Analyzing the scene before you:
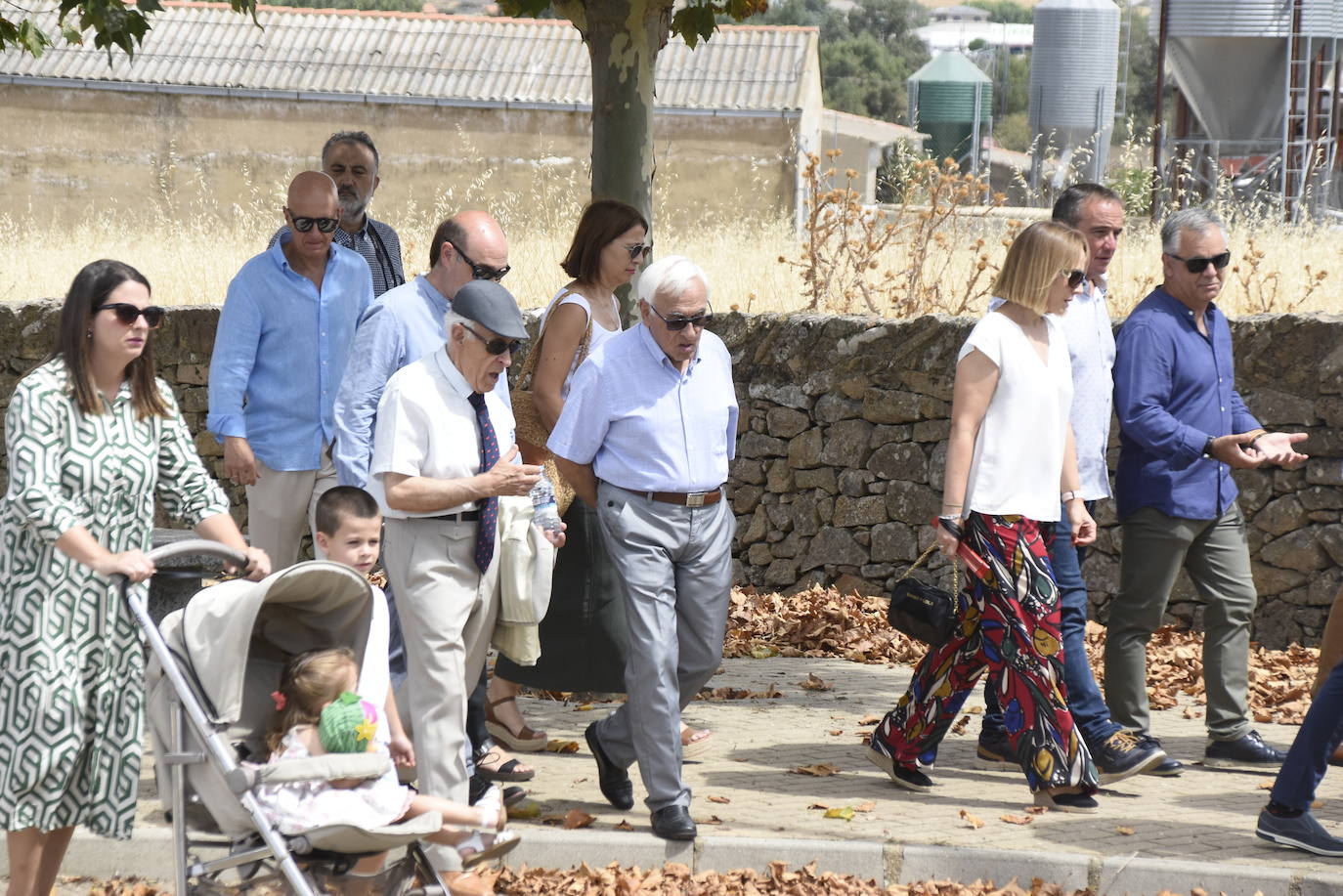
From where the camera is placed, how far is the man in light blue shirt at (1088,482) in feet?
20.9

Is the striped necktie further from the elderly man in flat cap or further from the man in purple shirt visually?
the man in purple shirt

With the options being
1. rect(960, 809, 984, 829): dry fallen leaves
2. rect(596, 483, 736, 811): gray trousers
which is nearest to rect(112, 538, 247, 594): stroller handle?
rect(596, 483, 736, 811): gray trousers

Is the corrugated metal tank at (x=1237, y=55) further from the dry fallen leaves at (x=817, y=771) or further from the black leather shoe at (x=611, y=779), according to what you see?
the black leather shoe at (x=611, y=779)

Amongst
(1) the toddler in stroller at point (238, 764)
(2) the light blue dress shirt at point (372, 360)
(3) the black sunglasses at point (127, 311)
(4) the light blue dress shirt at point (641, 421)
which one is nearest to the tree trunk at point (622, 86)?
(2) the light blue dress shirt at point (372, 360)

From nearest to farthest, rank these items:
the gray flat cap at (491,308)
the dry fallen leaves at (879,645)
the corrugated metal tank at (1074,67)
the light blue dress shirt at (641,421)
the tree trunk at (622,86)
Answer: the gray flat cap at (491,308)
the light blue dress shirt at (641,421)
the tree trunk at (622,86)
the dry fallen leaves at (879,645)
the corrugated metal tank at (1074,67)

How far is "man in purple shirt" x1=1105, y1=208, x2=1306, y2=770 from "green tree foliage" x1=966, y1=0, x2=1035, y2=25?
477ft

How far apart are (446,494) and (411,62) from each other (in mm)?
27527

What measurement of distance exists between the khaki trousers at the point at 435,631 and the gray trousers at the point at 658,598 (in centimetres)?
59

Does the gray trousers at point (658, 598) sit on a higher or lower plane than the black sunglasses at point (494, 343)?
lower

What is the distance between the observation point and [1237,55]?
3125cm

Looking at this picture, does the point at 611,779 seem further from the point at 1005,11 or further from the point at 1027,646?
the point at 1005,11

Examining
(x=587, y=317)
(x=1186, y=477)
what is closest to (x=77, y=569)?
(x=587, y=317)

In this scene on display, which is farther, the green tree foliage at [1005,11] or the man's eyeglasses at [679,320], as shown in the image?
the green tree foliage at [1005,11]

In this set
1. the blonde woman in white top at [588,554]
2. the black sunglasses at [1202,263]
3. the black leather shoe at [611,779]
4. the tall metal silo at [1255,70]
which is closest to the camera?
the black leather shoe at [611,779]
